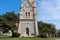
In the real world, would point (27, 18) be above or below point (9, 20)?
above

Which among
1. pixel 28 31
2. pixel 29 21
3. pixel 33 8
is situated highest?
pixel 33 8

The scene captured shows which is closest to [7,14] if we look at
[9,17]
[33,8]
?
[9,17]

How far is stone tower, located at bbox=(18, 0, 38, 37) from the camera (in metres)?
55.3

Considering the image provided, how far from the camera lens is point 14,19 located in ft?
213

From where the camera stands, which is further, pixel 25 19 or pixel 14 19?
pixel 14 19

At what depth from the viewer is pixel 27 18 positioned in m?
56.4

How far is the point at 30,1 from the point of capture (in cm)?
5694

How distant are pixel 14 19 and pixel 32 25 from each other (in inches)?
471

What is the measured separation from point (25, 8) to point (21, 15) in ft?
9.26

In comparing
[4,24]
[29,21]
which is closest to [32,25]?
[29,21]

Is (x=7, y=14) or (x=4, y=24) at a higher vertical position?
(x=7, y=14)

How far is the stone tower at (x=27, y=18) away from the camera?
55312 mm

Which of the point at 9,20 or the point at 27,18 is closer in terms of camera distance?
the point at 27,18

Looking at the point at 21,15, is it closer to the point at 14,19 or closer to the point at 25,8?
the point at 25,8
